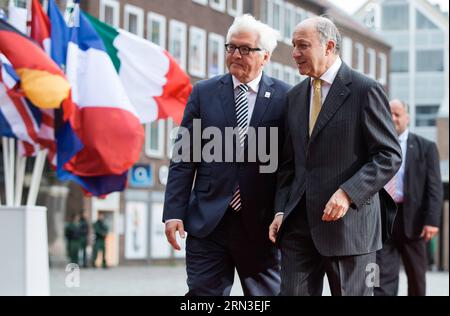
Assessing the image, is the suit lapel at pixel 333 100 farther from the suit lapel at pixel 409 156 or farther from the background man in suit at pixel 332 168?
the suit lapel at pixel 409 156

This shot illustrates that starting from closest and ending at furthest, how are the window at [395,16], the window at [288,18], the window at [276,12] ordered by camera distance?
1. the window at [276,12]
2. the window at [288,18]
3. the window at [395,16]

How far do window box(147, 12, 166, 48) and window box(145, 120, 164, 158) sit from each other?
3.16 m

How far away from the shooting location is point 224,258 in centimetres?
741

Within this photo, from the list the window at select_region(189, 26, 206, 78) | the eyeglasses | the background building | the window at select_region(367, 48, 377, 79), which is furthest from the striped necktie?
the background building

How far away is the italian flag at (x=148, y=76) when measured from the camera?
17875 millimetres

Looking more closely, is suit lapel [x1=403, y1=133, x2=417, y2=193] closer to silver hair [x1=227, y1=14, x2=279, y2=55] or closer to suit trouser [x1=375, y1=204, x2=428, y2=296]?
suit trouser [x1=375, y1=204, x2=428, y2=296]

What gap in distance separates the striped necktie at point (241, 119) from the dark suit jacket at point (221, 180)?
3cm

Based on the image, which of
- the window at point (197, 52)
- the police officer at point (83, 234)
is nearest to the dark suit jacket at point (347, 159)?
the police officer at point (83, 234)

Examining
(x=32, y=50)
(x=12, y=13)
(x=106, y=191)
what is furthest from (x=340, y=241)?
(x=12, y=13)

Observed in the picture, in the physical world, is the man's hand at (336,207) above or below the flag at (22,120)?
below

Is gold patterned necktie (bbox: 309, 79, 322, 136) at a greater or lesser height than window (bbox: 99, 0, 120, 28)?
lesser

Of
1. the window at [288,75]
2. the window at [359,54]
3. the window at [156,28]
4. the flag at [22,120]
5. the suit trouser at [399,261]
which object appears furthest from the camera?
the window at [359,54]

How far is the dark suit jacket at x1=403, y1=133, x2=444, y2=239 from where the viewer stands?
11.7m
